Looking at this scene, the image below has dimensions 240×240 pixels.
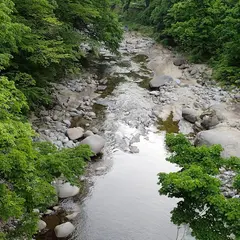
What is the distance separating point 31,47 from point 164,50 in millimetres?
17897

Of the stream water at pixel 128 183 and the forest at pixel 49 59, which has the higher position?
the forest at pixel 49 59

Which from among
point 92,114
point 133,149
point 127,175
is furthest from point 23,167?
point 92,114

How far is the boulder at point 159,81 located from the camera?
2198cm

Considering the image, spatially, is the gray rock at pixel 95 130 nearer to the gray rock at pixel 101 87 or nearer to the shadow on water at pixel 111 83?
the shadow on water at pixel 111 83

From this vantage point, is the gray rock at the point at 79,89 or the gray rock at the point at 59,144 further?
the gray rock at the point at 79,89

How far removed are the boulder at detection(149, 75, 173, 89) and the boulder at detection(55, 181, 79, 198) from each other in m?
11.9

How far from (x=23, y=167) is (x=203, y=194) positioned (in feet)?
12.9

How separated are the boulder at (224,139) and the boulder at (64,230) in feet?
22.6

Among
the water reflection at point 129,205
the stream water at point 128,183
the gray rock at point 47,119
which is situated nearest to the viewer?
the water reflection at point 129,205

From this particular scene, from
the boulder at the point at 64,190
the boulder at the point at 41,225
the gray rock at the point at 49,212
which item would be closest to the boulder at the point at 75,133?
the boulder at the point at 64,190

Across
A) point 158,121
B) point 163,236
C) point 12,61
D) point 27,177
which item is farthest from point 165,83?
point 27,177

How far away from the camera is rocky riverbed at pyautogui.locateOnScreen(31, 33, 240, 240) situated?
13086 mm

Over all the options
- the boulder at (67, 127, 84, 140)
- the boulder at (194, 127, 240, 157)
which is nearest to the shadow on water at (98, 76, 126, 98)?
the boulder at (67, 127, 84, 140)

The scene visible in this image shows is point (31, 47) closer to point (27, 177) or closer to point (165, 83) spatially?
point (27, 177)
